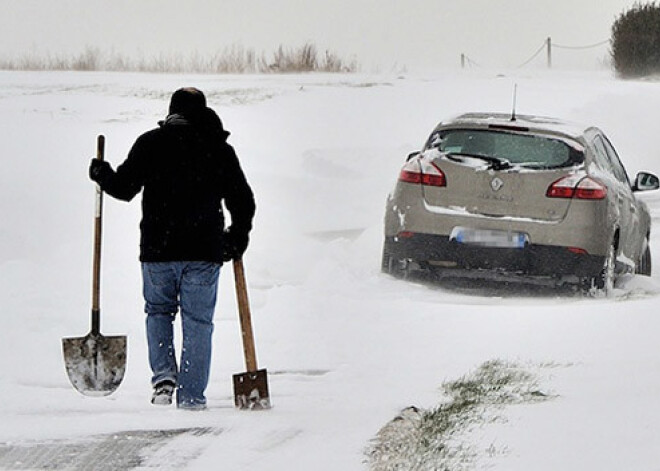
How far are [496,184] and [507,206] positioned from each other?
0.20 m

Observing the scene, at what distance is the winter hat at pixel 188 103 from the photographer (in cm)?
755

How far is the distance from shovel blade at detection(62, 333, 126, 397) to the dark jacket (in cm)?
66

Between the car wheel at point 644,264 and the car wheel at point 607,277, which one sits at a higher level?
the car wheel at point 607,277

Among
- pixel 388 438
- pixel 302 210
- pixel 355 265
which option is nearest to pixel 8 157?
pixel 302 210

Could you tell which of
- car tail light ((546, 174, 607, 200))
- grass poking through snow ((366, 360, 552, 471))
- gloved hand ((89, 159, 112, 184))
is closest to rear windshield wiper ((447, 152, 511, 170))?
car tail light ((546, 174, 607, 200))

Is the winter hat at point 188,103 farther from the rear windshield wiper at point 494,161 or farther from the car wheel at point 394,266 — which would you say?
the car wheel at point 394,266

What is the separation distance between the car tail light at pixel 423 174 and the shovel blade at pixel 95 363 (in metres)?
4.54

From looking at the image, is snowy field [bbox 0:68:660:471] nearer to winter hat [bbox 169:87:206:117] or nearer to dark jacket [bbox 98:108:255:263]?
dark jacket [bbox 98:108:255:263]

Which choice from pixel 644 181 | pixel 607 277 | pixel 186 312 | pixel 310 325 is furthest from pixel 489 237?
pixel 186 312

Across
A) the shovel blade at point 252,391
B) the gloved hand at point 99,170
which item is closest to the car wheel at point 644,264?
the shovel blade at point 252,391

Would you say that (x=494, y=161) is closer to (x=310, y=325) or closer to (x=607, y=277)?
(x=607, y=277)

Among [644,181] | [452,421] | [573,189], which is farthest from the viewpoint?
[644,181]

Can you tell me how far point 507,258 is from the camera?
38.4 feet

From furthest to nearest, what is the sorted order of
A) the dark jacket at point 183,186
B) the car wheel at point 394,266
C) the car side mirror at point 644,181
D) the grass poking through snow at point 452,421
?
the car side mirror at point 644,181 → the car wheel at point 394,266 → the dark jacket at point 183,186 → the grass poking through snow at point 452,421
